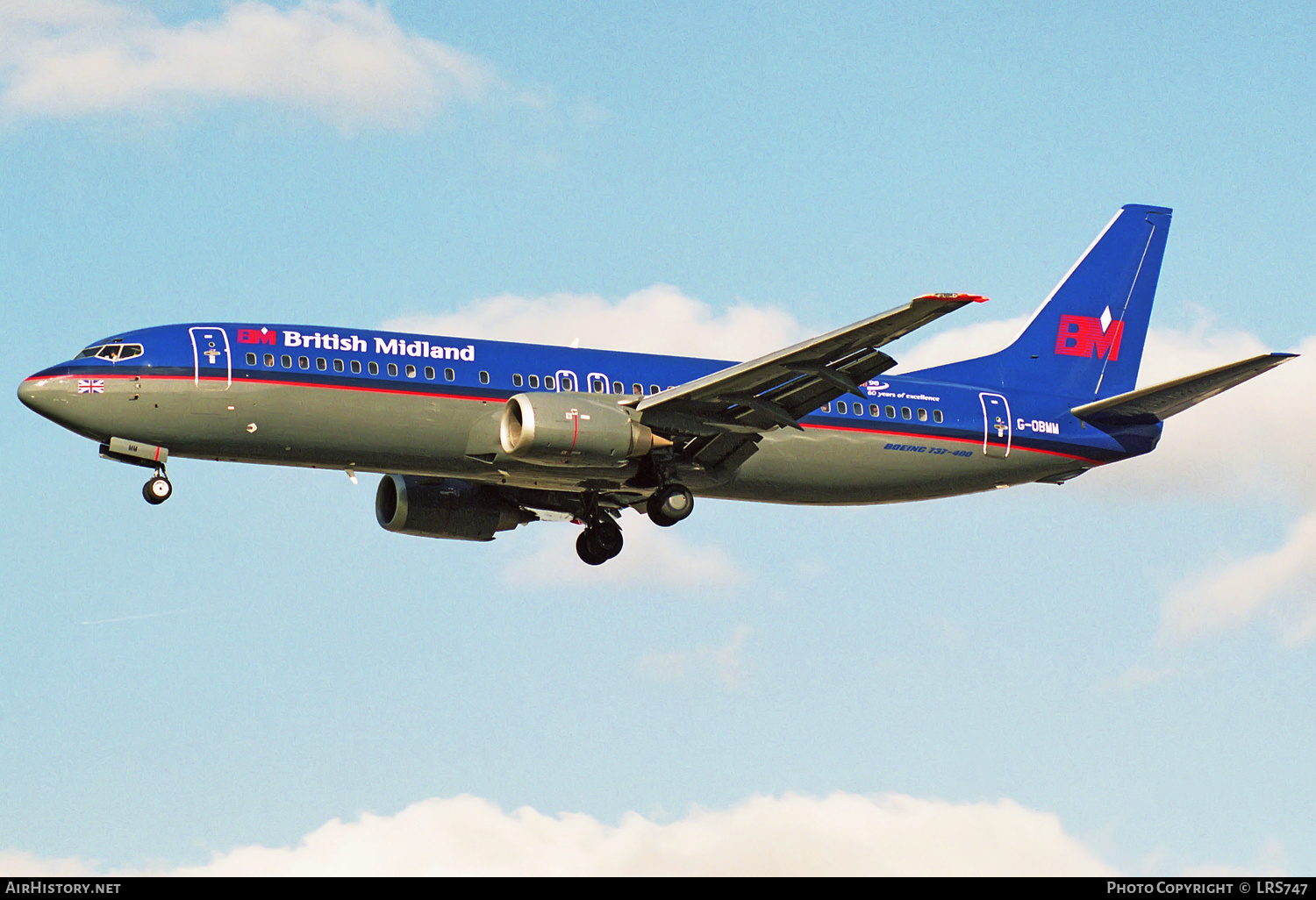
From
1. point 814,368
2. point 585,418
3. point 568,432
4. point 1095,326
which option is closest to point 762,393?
point 814,368

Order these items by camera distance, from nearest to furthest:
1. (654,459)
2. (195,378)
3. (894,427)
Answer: (195,378) → (654,459) → (894,427)

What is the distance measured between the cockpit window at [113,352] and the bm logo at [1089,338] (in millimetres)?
25333

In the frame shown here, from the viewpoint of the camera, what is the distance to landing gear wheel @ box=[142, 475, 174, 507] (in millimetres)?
37344

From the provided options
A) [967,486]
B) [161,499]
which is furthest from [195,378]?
[967,486]

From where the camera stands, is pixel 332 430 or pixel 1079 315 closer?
pixel 332 430

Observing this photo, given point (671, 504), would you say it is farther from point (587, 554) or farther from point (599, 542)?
point (587, 554)

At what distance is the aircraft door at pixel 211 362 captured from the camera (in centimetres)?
3703

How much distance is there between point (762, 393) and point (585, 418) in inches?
169

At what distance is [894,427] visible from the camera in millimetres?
42875
